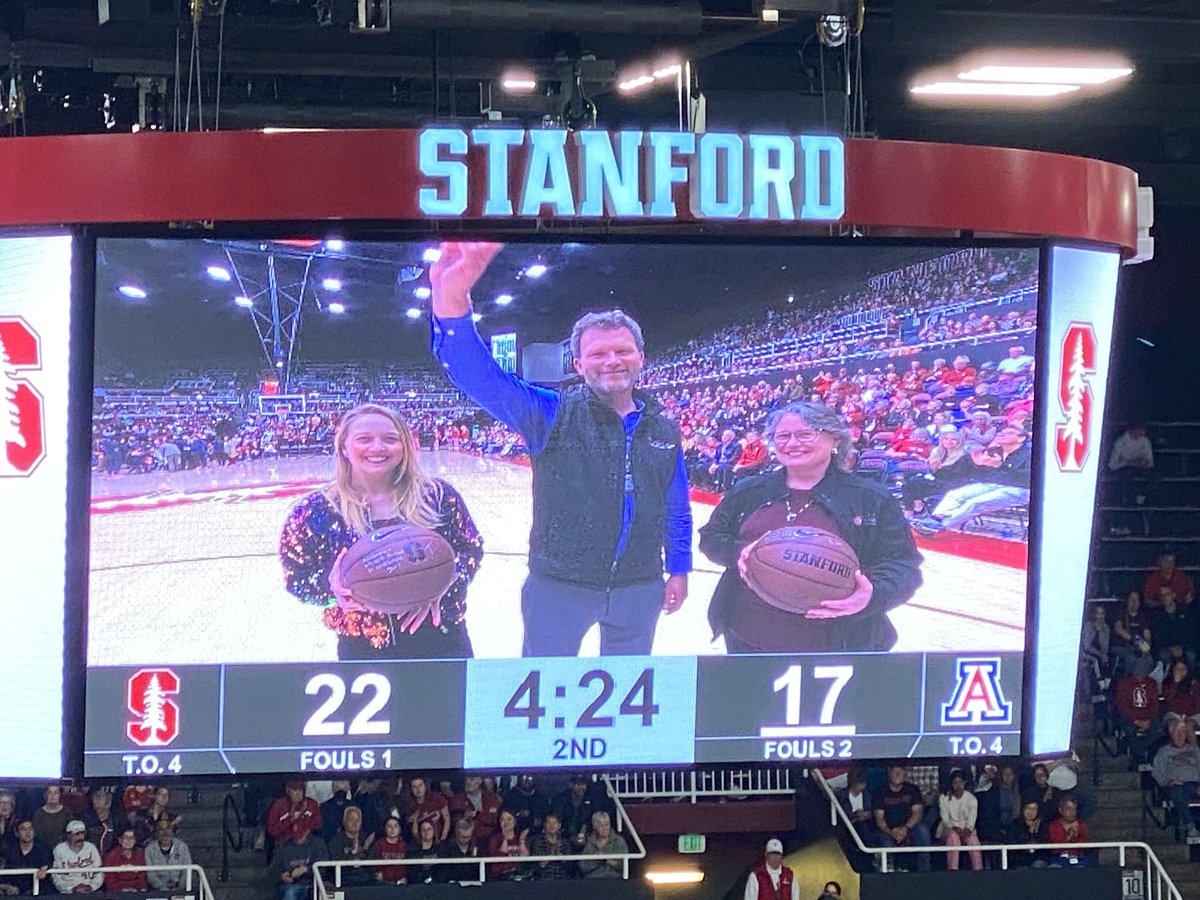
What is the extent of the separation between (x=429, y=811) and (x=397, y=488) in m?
6.00

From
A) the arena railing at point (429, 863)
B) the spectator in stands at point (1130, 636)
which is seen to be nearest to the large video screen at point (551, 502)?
the arena railing at point (429, 863)

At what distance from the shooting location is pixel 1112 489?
2291cm

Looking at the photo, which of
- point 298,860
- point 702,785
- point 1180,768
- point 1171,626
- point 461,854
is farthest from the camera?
point 1171,626

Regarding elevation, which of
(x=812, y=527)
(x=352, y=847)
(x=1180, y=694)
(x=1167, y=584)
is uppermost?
(x=1167, y=584)

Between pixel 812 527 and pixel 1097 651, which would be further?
pixel 1097 651

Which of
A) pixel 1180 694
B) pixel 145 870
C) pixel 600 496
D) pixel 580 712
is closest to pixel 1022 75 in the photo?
pixel 1180 694

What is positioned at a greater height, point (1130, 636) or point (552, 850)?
point (1130, 636)

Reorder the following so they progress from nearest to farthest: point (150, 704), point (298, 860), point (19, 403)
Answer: point (19, 403) < point (150, 704) < point (298, 860)

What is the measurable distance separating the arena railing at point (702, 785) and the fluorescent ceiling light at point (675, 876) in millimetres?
766

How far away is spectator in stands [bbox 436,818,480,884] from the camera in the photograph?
15266 mm

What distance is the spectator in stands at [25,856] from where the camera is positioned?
14.7 meters

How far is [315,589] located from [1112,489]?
14420 millimetres

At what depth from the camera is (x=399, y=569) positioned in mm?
10242

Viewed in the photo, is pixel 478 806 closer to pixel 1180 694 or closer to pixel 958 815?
pixel 958 815
